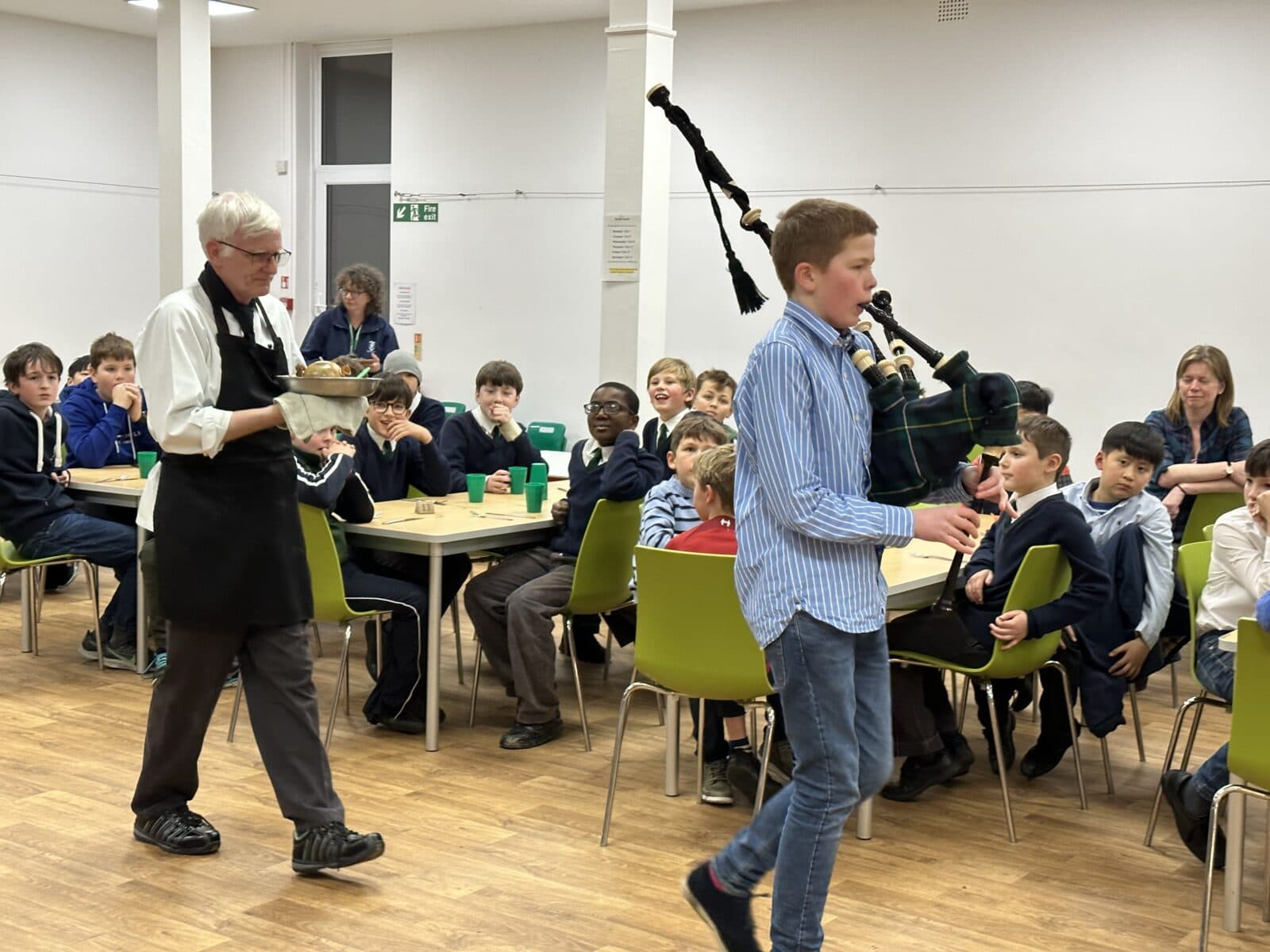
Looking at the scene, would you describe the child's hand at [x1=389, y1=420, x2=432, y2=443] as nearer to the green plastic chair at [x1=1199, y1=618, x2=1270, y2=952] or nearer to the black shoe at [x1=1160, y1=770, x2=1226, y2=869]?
the black shoe at [x1=1160, y1=770, x2=1226, y2=869]

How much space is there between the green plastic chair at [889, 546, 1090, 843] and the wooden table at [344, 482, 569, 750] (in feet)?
4.62

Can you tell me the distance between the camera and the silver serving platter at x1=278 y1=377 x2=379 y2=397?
3068mm

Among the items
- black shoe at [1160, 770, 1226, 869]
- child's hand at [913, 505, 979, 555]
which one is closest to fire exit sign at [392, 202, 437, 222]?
black shoe at [1160, 770, 1226, 869]

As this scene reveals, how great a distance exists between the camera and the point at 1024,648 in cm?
388

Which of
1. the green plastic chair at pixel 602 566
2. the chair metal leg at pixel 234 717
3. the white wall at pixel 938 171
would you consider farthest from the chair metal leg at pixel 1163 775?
the white wall at pixel 938 171

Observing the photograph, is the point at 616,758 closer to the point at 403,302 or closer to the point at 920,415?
the point at 920,415

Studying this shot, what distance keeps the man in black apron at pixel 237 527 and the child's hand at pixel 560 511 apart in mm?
1529

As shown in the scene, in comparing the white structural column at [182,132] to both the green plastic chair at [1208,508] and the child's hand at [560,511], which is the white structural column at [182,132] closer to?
the child's hand at [560,511]

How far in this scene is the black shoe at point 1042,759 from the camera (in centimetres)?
430

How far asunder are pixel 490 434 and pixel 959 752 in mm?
2456

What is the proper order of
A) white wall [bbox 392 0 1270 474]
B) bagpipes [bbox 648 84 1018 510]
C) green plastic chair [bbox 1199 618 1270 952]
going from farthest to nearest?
1. white wall [bbox 392 0 1270 474]
2. green plastic chair [bbox 1199 618 1270 952]
3. bagpipes [bbox 648 84 1018 510]

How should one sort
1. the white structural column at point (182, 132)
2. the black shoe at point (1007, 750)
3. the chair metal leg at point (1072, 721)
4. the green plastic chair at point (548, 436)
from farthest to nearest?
the green plastic chair at point (548, 436), the white structural column at point (182, 132), the black shoe at point (1007, 750), the chair metal leg at point (1072, 721)

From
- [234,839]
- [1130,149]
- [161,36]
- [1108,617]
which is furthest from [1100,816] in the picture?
[161,36]

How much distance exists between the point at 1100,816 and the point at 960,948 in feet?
3.75
